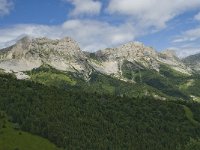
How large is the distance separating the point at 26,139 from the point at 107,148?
43.5m

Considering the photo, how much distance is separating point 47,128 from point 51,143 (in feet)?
37.4

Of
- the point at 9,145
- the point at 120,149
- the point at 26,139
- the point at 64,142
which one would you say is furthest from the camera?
the point at 120,149

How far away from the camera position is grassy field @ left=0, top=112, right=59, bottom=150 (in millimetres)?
165625

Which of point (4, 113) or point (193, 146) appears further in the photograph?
point (4, 113)

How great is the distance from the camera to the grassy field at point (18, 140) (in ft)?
543

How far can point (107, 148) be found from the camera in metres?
199

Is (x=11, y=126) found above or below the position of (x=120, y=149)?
above

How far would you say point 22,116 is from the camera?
651 ft

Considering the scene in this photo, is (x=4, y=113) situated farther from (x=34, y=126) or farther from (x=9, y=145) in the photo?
(x=9, y=145)

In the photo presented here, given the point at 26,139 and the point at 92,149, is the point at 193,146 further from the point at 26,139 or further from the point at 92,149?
the point at 26,139

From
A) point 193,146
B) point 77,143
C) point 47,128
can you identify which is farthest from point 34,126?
point 193,146

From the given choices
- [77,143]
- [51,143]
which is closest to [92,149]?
[77,143]

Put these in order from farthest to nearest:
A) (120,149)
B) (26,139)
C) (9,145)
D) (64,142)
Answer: (120,149) < (64,142) < (26,139) < (9,145)

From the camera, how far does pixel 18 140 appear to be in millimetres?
171125
